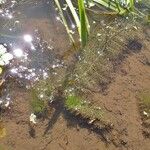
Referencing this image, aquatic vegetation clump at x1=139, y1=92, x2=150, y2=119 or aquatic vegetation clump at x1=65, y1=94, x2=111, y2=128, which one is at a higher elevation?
aquatic vegetation clump at x1=65, y1=94, x2=111, y2=128

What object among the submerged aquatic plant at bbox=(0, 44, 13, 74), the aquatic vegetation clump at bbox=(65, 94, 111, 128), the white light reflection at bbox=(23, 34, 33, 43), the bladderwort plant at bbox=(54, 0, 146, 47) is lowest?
the aquatic vegetation clump at bbox=(65, 94, 111, 128)

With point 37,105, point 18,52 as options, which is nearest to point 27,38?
point 18,52

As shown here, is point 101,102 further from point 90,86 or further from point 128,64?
point 128,64

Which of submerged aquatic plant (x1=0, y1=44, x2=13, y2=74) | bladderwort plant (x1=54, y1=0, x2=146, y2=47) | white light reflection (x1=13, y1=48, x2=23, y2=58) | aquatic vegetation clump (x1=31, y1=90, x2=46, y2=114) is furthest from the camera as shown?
bladderwort plant (x1=54, y1=0, x2=146, y2=47)

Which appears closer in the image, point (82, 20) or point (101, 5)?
point (82, 20)

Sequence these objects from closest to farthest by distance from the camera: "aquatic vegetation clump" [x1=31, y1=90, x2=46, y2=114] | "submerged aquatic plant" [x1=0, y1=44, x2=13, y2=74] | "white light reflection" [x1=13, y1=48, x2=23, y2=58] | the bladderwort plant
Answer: "aquatic vegetation clump" [x1=31, y1=90, x2=46, y2=114] → "submerged aquatic plant" [x1=0, y1=44, x2=13, y2=74] → "white light reflection" [x1=13, y1=48, x2=23, y2=58] → the bladderwort plant

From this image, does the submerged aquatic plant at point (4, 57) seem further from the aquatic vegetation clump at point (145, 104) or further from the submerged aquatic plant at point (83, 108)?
the aquatic vegetation clump at point (145, 104)

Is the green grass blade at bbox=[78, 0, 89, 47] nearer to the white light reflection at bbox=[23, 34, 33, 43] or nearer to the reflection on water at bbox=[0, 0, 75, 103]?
the reflection on water at bbox=[0, 0, 75, 103]

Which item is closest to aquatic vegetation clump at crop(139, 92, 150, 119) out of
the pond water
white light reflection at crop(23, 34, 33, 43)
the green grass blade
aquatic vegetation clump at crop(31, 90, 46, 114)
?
the pond water

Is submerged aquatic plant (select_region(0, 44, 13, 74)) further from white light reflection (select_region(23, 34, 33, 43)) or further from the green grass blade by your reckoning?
the green grass blade

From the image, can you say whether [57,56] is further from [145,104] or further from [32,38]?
[145,104]

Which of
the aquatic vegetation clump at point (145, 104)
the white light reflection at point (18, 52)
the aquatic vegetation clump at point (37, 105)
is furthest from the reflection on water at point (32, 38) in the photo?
the aquatic vegetation clump at point (145, 104)

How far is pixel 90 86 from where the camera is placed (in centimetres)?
277

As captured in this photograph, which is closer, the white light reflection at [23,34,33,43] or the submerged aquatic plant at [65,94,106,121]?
the submerged aquatic plant at [65,94,106,121]
